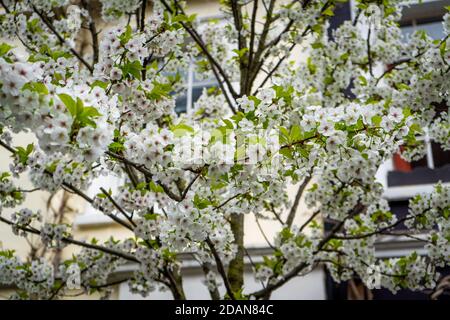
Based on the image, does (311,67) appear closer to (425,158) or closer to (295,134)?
(425,158)

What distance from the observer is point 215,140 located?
2.44 m

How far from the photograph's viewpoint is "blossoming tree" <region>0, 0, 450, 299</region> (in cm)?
240

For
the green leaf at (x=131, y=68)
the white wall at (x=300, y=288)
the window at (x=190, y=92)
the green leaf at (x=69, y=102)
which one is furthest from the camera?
the window at (x=190, y=92)

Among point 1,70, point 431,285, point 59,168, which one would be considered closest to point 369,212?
point 431,285

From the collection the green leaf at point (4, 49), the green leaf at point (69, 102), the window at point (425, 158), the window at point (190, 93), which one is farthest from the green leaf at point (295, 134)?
the window at point (190, 93)

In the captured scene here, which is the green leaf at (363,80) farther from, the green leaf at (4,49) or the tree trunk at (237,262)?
the green leaf at (4,49)

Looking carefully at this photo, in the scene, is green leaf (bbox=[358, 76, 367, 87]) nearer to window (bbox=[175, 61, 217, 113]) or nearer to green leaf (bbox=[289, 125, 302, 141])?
green leaf (bbox=[289, 125, 302, 141])

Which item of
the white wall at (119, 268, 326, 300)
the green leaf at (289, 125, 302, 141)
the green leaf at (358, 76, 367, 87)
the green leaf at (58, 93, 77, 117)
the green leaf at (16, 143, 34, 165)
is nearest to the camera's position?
the green leaf at (58, 93, 77, 117)

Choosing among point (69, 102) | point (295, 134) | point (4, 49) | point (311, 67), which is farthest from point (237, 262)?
point (4, 49)

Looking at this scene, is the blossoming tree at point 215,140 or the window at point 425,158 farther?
the window at point 425,158

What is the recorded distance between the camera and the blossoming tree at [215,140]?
7.88 ft

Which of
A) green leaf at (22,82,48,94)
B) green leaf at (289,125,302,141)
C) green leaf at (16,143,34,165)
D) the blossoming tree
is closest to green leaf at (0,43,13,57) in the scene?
the blossoming tree
